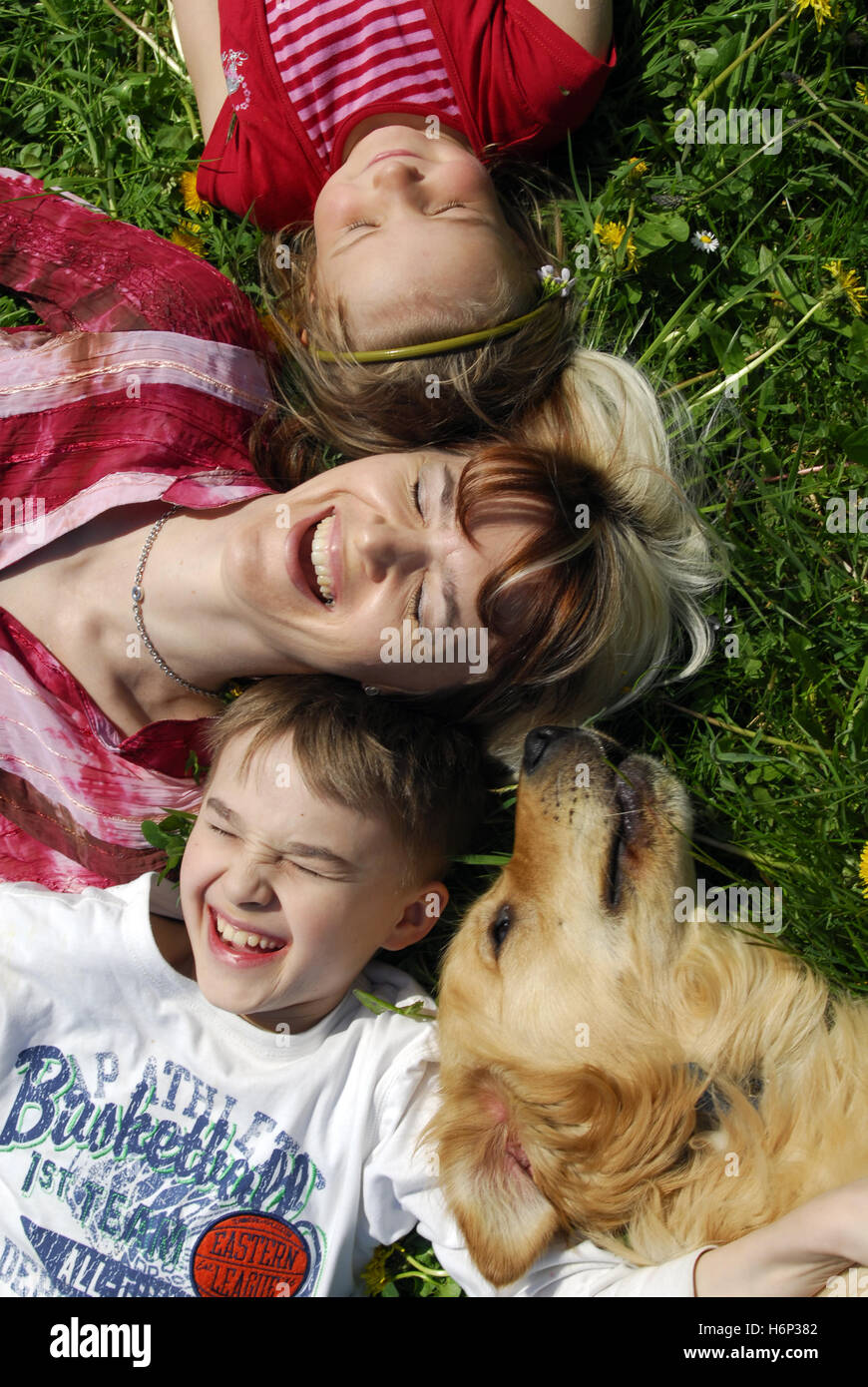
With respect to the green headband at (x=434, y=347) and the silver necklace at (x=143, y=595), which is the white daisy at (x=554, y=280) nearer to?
the green headband at (x=434, y=347)

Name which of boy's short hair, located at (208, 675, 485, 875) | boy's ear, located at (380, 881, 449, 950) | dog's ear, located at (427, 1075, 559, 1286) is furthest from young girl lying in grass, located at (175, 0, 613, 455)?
dog's ear, located at (427, 1075, 559, 1286)

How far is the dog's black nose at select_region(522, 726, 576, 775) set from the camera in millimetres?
2863

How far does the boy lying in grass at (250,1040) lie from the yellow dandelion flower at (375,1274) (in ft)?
0.12

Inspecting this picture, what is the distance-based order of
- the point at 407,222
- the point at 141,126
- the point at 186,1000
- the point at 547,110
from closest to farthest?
the point at 407,222 < the point at 186,1000 < the point at 547,110 < the point at 141,126

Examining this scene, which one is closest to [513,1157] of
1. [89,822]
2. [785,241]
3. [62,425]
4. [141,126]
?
[89,822]

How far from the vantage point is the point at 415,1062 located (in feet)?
10.0

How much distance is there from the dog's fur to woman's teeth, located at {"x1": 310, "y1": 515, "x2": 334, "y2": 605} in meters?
0.78

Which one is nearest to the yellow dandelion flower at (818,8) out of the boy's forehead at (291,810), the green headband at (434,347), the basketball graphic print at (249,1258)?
the green headband at (434,347)

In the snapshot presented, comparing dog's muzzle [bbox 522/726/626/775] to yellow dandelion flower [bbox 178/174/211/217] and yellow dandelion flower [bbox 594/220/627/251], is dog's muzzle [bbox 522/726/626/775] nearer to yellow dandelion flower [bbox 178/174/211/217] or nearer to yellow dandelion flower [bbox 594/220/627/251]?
yellow dandelion flower [bbox 594/220/627/251]

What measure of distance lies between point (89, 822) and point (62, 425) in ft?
4.24

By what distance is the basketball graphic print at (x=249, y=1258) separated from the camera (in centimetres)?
292

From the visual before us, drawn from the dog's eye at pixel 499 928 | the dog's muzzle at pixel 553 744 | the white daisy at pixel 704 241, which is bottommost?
the dog's eye at pixel 499 928

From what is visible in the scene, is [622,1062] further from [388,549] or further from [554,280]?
[554,280]

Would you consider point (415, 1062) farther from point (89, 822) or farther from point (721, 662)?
point (721, 662)
